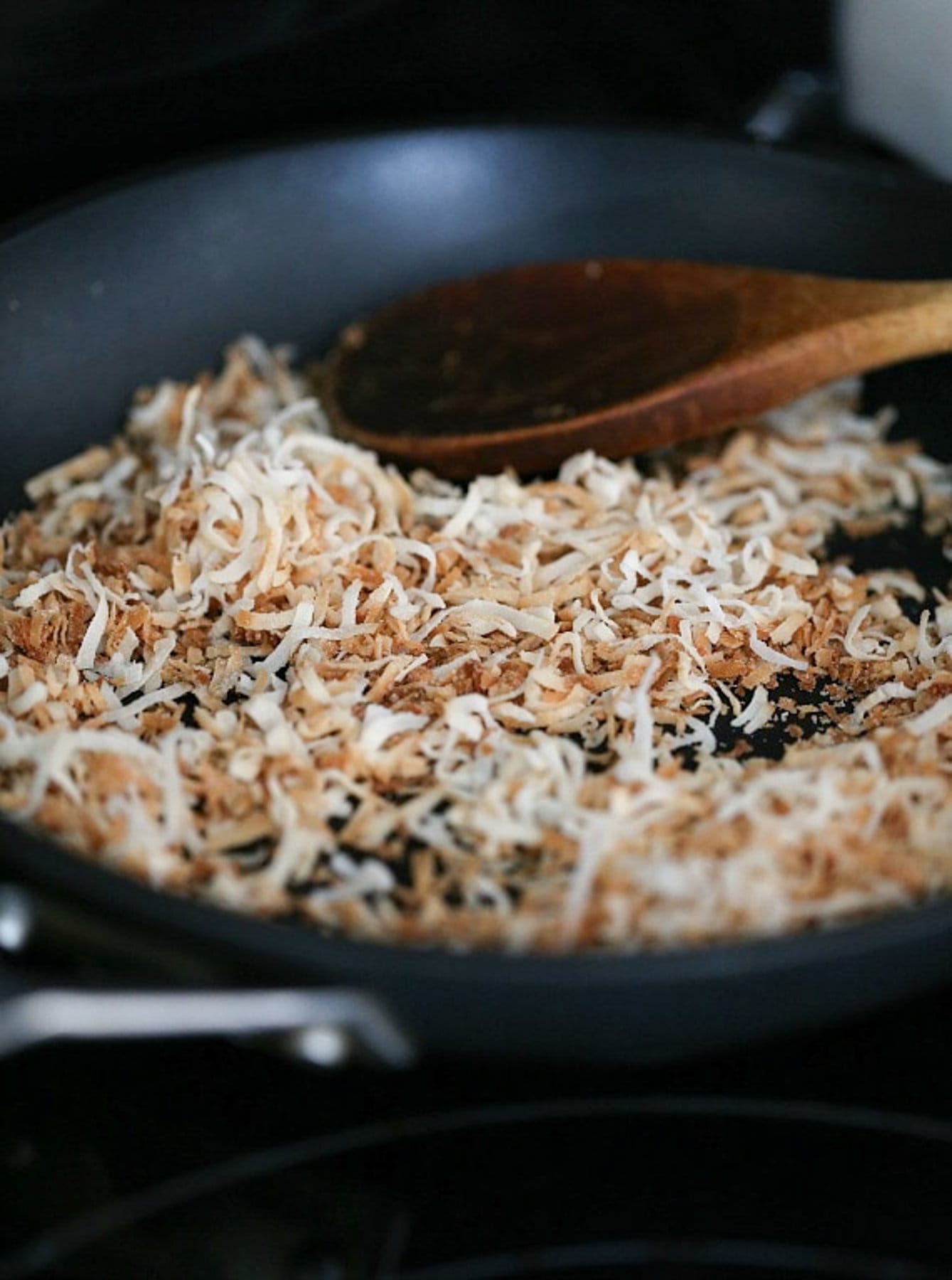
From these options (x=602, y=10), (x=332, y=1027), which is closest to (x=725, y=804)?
(x=332, y=1027)

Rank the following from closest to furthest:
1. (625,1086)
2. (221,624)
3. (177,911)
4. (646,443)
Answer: (177,911), (625,1086), (221,624), (646,443)

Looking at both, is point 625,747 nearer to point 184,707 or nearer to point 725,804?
point 725,804

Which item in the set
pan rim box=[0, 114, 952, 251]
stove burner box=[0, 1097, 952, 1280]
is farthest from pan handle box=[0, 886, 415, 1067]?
pan rim box=[0, 114, 952, 251]

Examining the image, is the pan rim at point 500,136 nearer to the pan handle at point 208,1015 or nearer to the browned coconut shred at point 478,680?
the browned coconut shred at point 478,680

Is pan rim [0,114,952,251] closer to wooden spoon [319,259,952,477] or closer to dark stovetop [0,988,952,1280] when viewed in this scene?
wooden spoon [319,259,952,477]

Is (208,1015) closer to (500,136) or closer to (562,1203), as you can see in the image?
(562,1203)

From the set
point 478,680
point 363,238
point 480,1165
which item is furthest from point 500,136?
point 480,1165

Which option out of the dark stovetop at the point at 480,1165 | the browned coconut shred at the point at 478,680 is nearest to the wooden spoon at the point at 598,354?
the browned coconut shred at the point at 478,680
